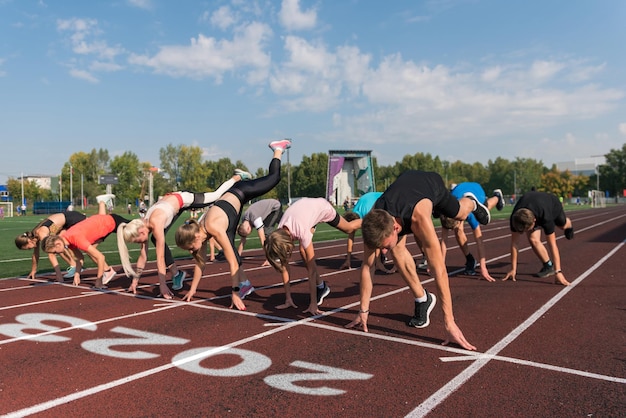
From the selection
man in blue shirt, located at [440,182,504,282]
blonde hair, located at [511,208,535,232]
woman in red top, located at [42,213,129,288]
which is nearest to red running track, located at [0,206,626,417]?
woman in red top, located at [42,213,129,288]

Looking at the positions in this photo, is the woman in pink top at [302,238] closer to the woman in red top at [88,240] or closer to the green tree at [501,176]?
the woman in red top at [88,240]

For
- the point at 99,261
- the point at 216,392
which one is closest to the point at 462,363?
the point at 216,392

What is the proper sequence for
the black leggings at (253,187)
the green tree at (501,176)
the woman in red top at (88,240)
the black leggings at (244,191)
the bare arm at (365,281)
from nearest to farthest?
the bare arm at (365,281)
the black leggings at (244,191)
the black leggings at (253,187)
the woman in red top at (88,240)
the green tree at (501,176)

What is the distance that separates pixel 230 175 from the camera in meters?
89.4

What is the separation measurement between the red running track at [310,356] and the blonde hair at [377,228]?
1069 millimetres

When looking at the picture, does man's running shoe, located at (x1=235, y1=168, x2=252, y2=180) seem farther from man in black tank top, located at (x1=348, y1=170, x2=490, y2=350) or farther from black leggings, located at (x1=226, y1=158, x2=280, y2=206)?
man in black tank top, located at (x1=348, y1=170, x2=490, y2=350)

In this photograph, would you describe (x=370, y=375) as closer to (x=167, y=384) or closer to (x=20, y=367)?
(x=167, y=384)

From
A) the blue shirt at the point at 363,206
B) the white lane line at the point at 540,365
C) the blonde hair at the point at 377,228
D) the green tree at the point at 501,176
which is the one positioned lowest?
the white lane line at the point at 540,365


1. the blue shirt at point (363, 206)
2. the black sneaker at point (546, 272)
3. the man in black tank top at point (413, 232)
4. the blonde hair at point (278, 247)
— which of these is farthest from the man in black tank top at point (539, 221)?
the blonde hair at point (278, 247)

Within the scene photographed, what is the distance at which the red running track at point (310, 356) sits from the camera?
3.42 m

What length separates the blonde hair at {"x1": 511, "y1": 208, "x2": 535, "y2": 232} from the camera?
775 centimetres

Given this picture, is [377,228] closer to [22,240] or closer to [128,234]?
[128,234]

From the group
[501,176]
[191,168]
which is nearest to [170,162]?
[191,168]

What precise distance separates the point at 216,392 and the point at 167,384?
1.53 feet
